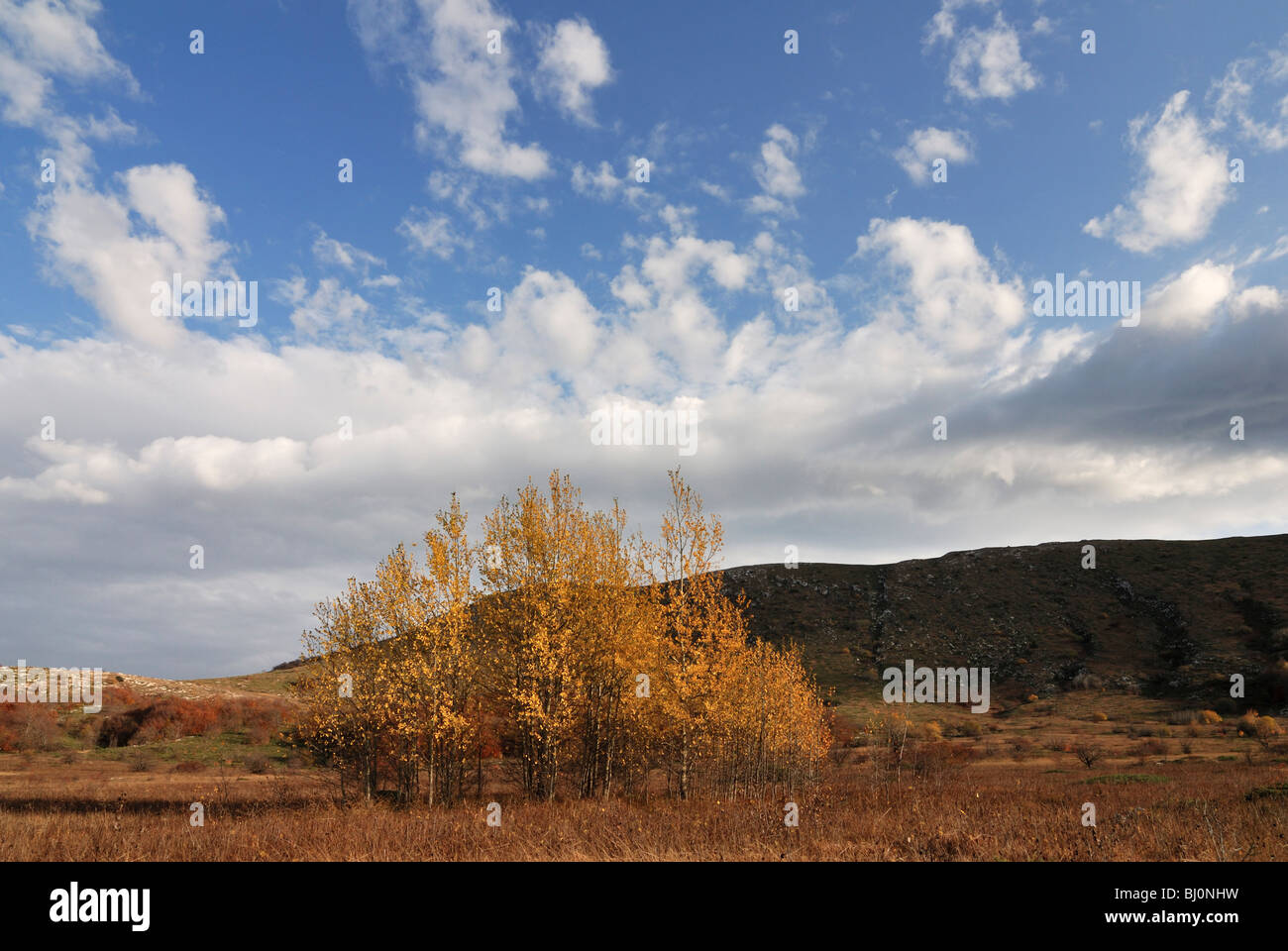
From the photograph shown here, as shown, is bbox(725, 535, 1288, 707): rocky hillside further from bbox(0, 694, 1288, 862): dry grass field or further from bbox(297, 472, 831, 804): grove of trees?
bbox(297, 472, 831, 804): grove of trees

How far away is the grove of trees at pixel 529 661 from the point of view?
2238 cm

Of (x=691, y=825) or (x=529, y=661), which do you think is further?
(x=529, y=661)

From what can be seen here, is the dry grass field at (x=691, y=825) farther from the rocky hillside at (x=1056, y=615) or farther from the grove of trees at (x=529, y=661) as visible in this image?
the rocky hillside at (x=1056, y=615)

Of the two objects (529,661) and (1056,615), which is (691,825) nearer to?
(529,661)

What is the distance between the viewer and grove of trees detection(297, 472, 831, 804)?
22375 mm

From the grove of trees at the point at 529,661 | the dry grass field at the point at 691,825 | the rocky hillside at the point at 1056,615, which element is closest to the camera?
the dry grass field at the point at 691,825

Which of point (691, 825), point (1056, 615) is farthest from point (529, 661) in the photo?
point (1056, 615)

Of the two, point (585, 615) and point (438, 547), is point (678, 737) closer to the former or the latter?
point (585, 615)

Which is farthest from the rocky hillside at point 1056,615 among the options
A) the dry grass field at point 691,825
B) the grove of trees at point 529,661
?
the grove of trees at point 529,661

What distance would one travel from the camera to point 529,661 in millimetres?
22344

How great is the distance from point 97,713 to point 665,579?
66.8 metres
